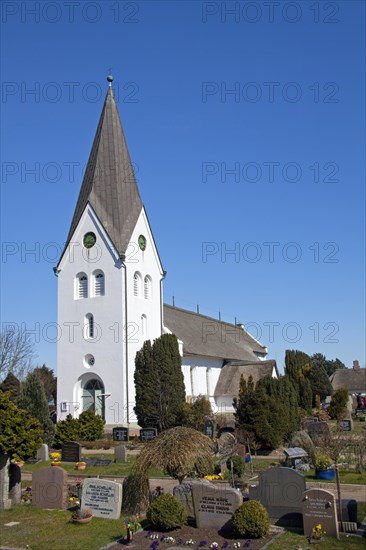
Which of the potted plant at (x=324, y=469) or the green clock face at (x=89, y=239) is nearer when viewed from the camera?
the potted plant at (x=324, y=469)

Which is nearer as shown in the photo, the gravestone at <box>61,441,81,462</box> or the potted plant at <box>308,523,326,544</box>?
the potted plant at <box>308,523,326,544</box>

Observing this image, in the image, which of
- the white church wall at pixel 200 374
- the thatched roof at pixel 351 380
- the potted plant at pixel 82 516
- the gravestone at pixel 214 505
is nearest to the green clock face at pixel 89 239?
the white church wall at pixel 200 374

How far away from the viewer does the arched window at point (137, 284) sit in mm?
38575

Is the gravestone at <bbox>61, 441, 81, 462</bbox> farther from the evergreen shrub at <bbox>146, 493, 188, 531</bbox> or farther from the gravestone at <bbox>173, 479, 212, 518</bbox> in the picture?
the evergreen shrub at <bbox>146, 493, 188, 531</bbox>

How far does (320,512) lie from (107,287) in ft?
88.0

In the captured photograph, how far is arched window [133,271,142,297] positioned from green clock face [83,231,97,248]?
11.4 ft

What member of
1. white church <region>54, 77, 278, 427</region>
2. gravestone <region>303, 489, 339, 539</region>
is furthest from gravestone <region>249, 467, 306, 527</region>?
white church <region>54, 77, 278, 427</region>

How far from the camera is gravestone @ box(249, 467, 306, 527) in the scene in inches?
504

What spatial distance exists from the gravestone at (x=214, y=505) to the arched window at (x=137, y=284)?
25.9 m

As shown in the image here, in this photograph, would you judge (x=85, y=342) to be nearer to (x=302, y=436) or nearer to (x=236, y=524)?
(x=302, y=436)

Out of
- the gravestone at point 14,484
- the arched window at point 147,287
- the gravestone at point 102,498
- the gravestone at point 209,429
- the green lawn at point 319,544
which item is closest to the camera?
the green lawn at point 319,544

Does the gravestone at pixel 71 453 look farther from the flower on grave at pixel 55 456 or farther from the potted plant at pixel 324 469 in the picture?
the potted plant at pixel 324 469

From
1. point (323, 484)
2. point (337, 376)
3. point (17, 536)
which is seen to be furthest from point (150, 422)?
point (337, 376)

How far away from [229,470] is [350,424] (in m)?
16.3
